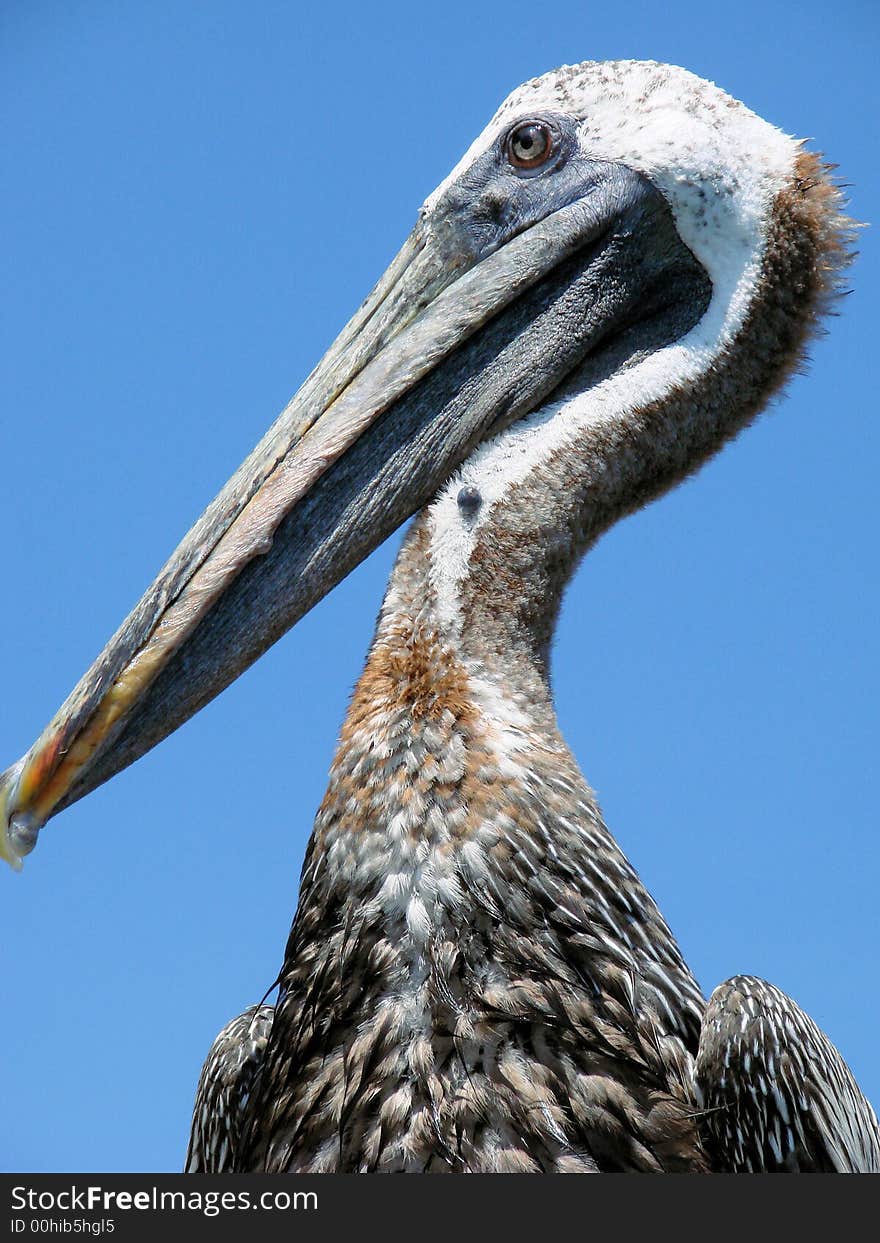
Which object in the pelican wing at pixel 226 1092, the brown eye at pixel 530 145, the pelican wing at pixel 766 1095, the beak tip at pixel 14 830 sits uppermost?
the brown eye at pixel 530 145

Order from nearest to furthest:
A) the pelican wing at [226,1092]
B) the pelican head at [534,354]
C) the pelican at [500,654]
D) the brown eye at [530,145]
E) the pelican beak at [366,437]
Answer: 1. the pelican at [500,654]
2. the pelican beak at [366,437]
3. the pelican head at [534,354]
4. the pelican wing at [226,1092]
5. the brown eye at [530,145]

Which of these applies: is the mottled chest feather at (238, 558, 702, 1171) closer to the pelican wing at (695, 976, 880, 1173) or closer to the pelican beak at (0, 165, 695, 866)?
the pelican wing at (695, 976, 880, 1173)

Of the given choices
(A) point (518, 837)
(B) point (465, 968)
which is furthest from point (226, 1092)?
(A) point (518, 837)

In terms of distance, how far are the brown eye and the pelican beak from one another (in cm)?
18

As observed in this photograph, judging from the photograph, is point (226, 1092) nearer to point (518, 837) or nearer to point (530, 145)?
point (518, 837)

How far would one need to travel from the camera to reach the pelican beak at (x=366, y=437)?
3938 mm

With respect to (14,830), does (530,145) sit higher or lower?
higher

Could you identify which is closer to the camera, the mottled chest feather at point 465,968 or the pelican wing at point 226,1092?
the mottled chest feather at point 465,968

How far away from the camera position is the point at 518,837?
3.86m

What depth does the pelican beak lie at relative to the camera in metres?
3.94

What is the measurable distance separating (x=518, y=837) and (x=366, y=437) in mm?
1358

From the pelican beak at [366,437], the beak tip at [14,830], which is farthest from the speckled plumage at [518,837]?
the beak tip at [14,830]

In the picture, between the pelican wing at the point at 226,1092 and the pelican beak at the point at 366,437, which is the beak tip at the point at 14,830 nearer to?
the pelican beak at the point at 366,437

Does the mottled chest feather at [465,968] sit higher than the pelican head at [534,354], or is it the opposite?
the pelican head at [534,354]
